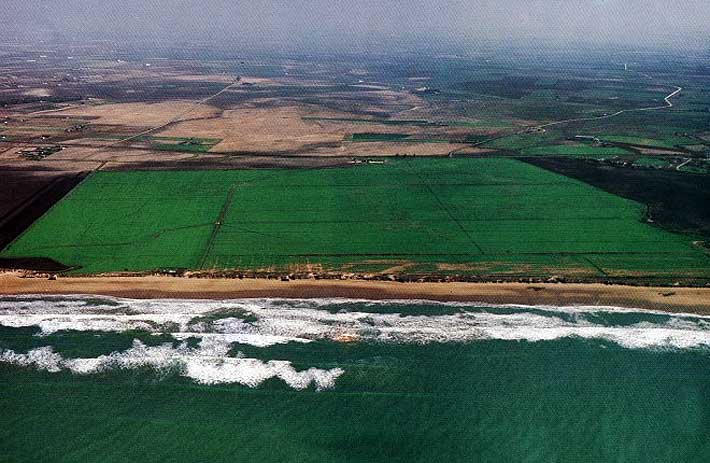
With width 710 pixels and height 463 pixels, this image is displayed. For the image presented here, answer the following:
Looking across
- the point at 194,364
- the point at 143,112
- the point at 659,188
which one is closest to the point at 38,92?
the point at 143,112

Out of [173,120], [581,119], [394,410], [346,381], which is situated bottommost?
[394,410]

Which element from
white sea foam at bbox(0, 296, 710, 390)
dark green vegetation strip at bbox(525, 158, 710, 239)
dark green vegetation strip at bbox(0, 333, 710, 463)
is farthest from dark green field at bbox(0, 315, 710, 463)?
dark green vegetation strip at bbox(525, 158, 710, 239)

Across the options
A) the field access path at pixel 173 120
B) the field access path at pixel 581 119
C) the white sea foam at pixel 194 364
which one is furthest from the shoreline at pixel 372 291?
the field access path at pixel 581 119

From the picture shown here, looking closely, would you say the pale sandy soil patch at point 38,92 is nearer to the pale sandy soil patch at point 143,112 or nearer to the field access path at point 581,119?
the pale sandy soil patch at point 143,112

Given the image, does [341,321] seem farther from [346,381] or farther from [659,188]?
[659,188]

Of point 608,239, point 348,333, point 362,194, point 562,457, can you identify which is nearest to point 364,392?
point 348,333

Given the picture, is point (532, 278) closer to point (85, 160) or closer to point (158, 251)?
point (158, 251)
